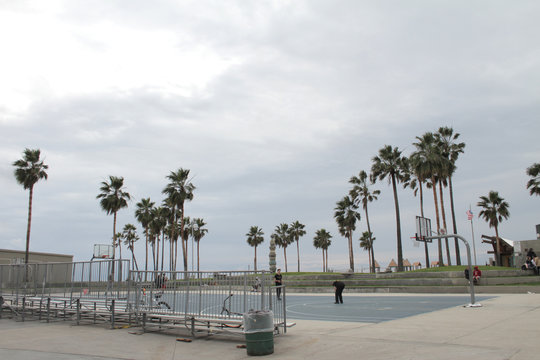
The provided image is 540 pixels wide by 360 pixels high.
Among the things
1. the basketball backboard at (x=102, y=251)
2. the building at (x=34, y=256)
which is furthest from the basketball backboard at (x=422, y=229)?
the building at (x=34, y=256)

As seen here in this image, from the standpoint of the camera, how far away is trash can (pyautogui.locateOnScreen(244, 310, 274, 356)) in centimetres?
908

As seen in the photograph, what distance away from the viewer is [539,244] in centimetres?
4734

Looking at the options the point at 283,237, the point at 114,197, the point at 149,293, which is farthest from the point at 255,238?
the point at 149,293

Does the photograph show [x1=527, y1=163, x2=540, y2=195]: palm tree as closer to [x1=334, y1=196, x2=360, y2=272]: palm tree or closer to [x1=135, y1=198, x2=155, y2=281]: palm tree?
[x1=334, y1=196, x2=360, y2=272]: palm tree

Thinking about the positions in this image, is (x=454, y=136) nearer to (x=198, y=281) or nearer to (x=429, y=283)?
(x=429, y=283)

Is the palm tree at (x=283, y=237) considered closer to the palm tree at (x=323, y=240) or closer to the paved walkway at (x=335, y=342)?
the palm tree at (x=323, y=240)

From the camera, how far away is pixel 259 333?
9.16 metres

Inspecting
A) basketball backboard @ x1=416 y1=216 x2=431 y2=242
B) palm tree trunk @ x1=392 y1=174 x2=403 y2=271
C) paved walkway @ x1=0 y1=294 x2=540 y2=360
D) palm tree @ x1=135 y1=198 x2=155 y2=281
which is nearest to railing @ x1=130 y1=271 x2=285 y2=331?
paved walkway @ x1=0 y1=294 x2=540 y2=360

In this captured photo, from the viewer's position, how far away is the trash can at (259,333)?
908 cm

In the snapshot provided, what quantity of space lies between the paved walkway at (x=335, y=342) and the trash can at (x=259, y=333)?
262mm

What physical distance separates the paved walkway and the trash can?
0.86 ft

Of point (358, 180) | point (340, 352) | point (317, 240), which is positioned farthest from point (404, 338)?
point (317, 240)

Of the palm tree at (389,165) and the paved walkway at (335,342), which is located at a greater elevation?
the palm tree at (389,165)

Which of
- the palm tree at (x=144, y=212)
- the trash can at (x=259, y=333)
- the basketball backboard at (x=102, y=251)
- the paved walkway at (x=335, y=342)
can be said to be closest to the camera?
the paved walkway at (x=335, y=342)
